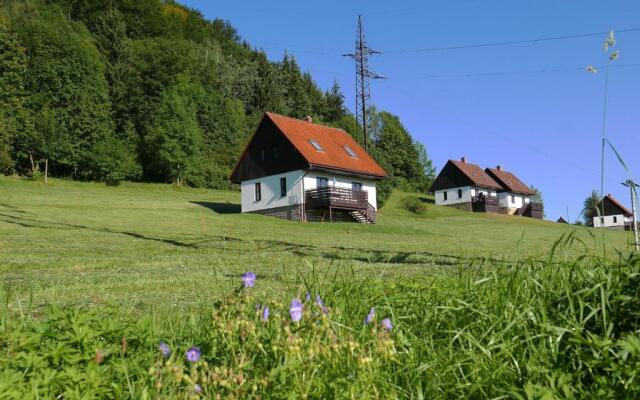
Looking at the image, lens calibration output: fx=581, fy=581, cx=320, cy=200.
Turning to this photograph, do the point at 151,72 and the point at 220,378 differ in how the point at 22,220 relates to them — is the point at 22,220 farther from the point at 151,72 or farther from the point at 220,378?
the point at 151,72

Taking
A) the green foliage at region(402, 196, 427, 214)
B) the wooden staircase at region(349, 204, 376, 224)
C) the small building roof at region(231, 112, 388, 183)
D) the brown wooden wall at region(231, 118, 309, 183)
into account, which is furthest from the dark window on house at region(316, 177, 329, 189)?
the green foliage at region(402, 196, 427, 214)

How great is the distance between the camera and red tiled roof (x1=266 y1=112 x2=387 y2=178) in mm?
36594

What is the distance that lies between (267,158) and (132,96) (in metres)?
34.3

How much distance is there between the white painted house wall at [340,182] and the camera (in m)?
36.5

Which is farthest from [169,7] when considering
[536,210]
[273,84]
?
[536,210]

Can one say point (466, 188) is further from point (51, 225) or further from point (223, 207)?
point (51, 225)

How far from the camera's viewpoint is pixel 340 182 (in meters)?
38.4

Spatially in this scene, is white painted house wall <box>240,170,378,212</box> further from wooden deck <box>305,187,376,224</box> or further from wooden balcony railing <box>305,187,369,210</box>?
wooden deck <box>305,187,376,224</box>

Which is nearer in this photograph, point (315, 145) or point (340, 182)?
point (315, 145)

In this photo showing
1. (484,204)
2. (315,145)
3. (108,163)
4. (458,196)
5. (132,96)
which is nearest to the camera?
(315,145)

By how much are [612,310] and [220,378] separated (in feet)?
5.92

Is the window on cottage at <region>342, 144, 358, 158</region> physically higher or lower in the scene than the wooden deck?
higher

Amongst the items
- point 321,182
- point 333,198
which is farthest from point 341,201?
point 321,182

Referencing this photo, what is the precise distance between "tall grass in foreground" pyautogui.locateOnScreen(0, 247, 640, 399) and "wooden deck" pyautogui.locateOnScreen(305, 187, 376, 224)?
3096cm
